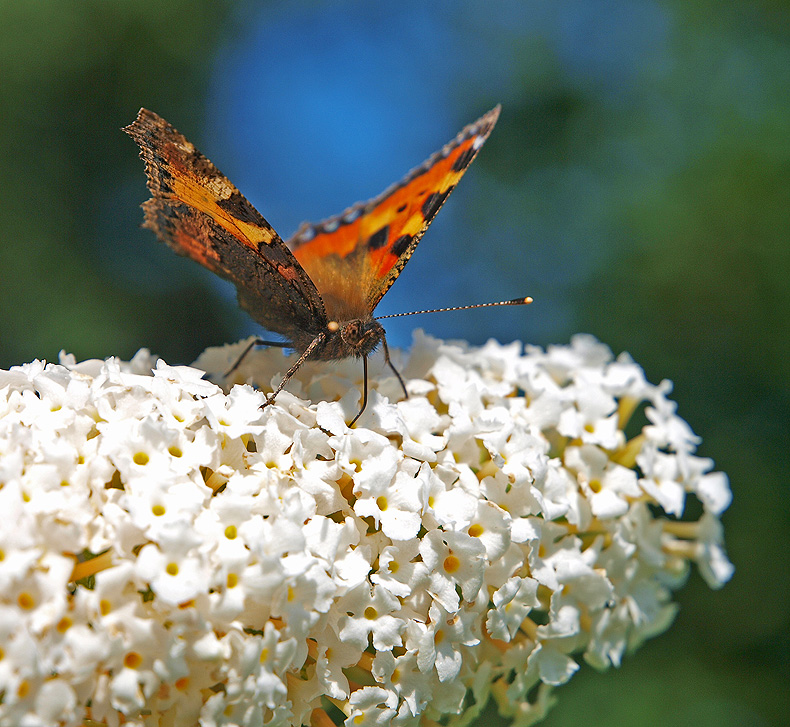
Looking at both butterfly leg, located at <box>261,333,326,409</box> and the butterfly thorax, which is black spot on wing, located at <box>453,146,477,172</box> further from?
butterfly leg, located at <box>261,333,326,409</box>

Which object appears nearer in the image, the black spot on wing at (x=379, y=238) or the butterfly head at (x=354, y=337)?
the butterfly head at (x=354, y=337)

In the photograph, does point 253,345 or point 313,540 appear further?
A: point 253,345

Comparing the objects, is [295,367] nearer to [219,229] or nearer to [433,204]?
[219,229]

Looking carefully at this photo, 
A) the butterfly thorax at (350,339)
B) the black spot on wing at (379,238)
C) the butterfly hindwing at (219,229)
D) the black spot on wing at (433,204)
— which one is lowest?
the butterfly thorax at (350,339)

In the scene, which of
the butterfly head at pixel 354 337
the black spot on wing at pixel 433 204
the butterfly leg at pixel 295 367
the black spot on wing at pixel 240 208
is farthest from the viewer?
the black spot on wing at pixel 433 204

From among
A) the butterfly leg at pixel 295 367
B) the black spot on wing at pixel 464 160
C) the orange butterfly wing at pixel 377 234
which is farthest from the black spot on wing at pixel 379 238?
the butterfly leg at pixel 295 367

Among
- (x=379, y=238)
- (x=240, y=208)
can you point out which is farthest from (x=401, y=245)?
(x=240, y=208)

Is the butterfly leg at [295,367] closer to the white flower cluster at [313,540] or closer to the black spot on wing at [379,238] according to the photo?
the white flower cluster at [313,540]
